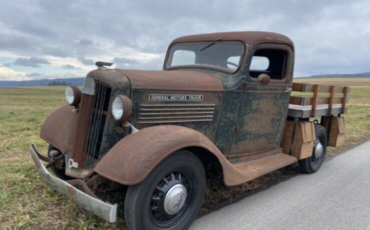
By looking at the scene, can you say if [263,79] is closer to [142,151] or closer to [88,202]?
[142,151]

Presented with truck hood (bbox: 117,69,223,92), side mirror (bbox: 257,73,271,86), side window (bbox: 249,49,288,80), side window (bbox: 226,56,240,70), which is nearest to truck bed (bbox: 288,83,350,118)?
side window (bbox: 249,49,288,80)

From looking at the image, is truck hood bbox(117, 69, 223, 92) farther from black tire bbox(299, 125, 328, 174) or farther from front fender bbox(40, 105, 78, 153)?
black tire bbox(299, 125, 328, 174)

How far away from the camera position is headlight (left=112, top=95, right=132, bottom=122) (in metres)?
2.68

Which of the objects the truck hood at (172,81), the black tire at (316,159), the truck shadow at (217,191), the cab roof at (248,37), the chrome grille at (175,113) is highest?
the cab roof at (248,37)

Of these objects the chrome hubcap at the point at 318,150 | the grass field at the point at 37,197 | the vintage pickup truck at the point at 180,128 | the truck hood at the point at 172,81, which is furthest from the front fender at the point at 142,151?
the chrome hubcap at the point at 318,150

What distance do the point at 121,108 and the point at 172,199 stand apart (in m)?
0.90

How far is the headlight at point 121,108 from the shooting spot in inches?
106

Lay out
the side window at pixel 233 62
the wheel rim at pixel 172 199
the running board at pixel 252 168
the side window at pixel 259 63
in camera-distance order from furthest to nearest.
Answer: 1. the side window at pixel 259 63
2. the side window at pixel 233 62
3. the running board at pixel 252 168
4. the wheel rim at pixel 172 199

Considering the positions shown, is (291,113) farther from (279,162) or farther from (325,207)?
(325,207)

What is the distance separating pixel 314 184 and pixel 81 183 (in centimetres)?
318

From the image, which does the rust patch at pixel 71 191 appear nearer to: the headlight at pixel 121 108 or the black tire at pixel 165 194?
the black tire at pixel 165 194

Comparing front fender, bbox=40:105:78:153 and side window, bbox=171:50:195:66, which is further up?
side window, bbox=171:50:195:66

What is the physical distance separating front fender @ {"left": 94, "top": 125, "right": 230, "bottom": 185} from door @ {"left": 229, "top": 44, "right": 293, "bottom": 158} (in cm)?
121

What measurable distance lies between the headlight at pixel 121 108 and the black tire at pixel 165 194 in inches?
20.6
